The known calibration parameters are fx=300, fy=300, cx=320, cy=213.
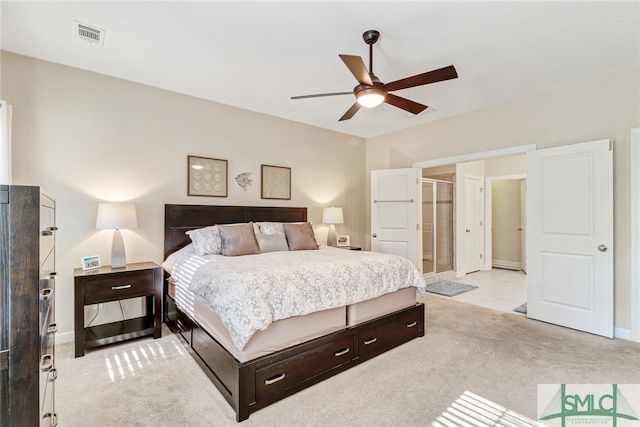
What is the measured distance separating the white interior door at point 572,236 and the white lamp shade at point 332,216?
2.61m

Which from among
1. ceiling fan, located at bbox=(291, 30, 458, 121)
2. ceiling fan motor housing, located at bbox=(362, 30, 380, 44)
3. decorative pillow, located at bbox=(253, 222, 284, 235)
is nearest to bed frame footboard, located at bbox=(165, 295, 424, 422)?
decorative pillow, located at bbox=(253, 222, 284, 235)

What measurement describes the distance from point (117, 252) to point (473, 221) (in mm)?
6480

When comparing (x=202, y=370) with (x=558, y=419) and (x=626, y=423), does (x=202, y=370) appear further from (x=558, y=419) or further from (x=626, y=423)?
(x=626, y=423)

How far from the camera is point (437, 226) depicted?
6.02m

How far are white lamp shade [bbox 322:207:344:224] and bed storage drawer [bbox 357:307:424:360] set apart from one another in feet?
7.16

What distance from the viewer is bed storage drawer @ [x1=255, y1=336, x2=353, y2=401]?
2020 millimetres

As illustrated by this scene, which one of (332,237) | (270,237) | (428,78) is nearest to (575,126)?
(428,78)

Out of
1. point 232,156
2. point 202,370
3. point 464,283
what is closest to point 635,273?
point 464,283

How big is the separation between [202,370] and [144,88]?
3.13 metres

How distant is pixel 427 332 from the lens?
3.25m

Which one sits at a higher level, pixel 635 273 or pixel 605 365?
pixel 635 273

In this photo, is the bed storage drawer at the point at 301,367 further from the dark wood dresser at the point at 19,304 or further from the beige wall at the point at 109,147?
the beige wall at the point at 109,147

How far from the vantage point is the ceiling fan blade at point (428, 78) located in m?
2.20

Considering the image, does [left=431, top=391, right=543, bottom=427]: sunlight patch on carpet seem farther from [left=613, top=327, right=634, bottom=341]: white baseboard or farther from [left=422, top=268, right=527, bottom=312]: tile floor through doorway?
[left=422, top=268, right=527, bottom=312]: tile floor through doorway
